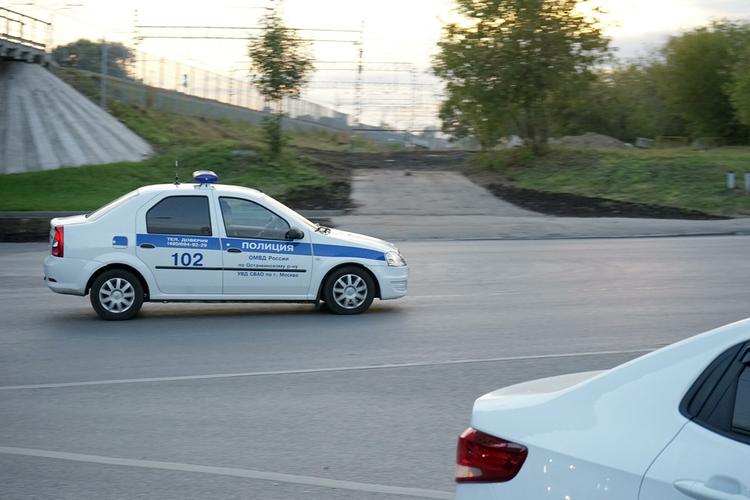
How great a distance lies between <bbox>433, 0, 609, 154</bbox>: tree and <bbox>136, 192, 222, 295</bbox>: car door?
2515 cm

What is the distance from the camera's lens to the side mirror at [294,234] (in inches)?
491

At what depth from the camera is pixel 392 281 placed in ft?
42.3

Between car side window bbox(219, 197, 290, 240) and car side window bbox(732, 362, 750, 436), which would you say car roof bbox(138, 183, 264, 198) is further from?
car side window bbox(732, 362, 750, 436)

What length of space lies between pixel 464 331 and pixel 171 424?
15.8ft

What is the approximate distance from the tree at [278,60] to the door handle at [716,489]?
30990mm

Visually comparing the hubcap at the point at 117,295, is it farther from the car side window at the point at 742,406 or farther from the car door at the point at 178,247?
the car side window at the point at 742,406

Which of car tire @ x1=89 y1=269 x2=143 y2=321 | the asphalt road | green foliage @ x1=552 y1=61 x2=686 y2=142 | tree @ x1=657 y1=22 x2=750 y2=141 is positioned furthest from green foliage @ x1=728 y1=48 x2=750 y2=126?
car tire @ x1=89 y1=269 x2=143 y2=321

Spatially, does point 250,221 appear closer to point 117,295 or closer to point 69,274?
point 117,295

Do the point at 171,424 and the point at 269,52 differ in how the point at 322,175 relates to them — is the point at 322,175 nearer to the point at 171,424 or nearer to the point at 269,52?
the point at 269,52

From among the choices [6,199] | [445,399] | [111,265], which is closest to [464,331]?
[445,399]

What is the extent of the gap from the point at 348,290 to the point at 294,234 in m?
0.99

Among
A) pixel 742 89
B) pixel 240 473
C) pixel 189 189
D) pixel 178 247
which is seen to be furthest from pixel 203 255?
pixel 742 89

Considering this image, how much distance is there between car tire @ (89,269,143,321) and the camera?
1224cm

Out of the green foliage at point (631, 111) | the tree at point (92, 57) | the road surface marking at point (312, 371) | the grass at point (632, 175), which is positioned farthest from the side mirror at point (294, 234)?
the green foliage at point (631, 111)
